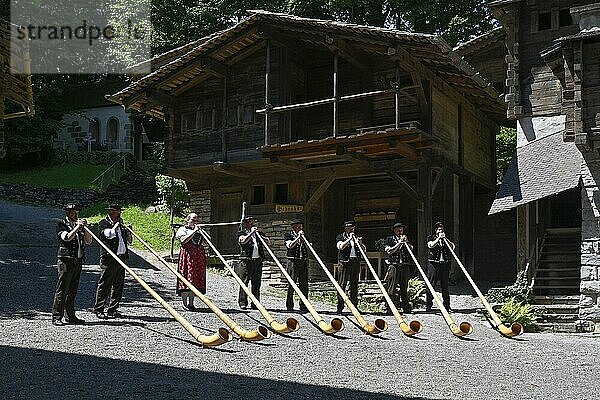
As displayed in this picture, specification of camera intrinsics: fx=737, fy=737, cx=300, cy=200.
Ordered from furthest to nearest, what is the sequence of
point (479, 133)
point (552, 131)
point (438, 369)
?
point (479, 133) → point (552, 131) → point (438, 369)

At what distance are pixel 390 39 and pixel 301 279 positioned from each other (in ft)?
20.3

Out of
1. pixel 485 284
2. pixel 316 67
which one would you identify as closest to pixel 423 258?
pixel 485 284

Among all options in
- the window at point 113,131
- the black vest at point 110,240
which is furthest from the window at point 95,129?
the black vest at point 110,240

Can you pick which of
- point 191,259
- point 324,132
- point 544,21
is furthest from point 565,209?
point 191,259

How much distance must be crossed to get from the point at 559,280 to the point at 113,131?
30.2 meters

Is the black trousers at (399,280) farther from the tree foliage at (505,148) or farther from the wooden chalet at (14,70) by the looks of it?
the tree foliage at (505,148)

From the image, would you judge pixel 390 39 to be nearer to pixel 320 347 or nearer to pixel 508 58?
pixel 508 58

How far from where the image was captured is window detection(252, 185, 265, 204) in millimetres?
21500

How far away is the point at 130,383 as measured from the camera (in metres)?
7.33

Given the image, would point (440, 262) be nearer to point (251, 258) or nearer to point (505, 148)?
point (251, 258)

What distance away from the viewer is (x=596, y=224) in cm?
1462

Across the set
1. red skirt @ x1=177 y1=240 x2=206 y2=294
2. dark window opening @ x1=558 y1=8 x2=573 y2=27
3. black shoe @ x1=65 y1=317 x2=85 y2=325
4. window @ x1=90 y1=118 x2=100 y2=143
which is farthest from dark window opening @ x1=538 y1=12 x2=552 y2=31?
window @ x1=90 y1=118 x2=100 y2=143

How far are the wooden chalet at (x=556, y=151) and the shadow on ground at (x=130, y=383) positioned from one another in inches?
348

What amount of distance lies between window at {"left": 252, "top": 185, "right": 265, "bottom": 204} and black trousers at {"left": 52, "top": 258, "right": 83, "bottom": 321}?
10712 millimetres
